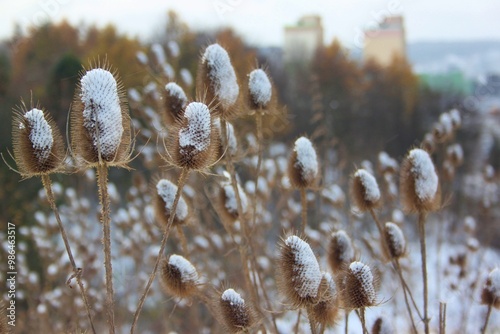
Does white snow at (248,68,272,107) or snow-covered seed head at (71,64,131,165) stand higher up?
white snow at (248,68,272,107)

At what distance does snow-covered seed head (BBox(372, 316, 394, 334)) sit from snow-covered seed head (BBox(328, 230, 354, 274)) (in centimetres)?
26

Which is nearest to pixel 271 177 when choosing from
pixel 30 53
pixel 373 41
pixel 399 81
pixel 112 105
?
pixel 112 105

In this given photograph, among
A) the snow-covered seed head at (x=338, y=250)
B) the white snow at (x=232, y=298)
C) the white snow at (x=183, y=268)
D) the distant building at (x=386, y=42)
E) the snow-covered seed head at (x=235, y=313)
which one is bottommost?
the snow-covered seed head at (x=235, y=313)

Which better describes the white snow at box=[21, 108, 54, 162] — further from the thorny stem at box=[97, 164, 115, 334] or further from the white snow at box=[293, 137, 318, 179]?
the white snow at box=[293, 137, 318, 179]

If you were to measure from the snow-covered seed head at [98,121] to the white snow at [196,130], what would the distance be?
0.18 meters

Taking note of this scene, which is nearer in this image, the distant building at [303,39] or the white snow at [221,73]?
the white snow at [221,73]

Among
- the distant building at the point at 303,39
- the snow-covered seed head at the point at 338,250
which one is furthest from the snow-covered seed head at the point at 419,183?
the distant building at the point at 303,39

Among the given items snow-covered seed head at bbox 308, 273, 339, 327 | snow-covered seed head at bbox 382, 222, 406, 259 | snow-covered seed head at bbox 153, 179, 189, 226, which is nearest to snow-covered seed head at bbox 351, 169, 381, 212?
snow-covered seed head at bbox 382, 222, 406, 259

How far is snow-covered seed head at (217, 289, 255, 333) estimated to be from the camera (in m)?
1.83

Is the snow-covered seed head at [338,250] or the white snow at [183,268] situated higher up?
the snow-covered seed head at [338,250]

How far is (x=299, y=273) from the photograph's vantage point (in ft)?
5.52

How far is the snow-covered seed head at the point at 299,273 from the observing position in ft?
5.49

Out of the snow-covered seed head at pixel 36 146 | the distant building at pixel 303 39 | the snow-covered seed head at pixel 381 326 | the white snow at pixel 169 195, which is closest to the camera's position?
the snow-covered seed head at pixel 36 146

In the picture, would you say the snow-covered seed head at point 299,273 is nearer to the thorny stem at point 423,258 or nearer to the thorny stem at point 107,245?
the thorny stem at point 107,245
